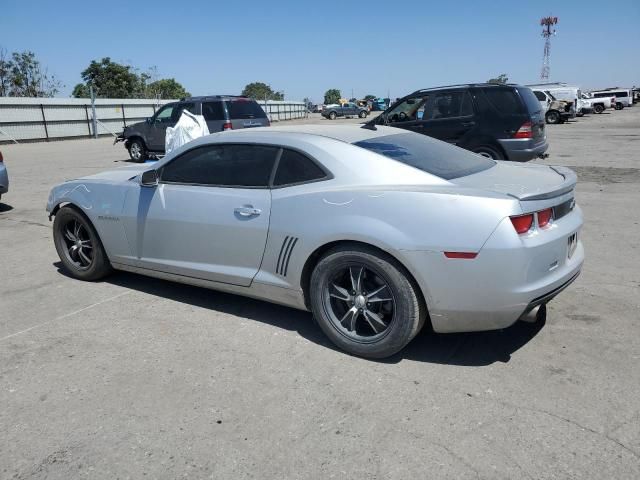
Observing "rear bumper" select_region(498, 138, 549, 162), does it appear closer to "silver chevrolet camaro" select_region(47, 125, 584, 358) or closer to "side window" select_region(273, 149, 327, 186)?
"silver chevrolet camaro" select_region(47, 125, 584, 358)

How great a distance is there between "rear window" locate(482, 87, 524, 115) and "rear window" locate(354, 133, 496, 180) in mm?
5836

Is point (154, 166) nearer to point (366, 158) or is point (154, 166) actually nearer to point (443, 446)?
point (366, 158)

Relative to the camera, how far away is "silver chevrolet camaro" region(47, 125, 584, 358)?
309 cm

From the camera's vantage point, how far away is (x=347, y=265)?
135 inches

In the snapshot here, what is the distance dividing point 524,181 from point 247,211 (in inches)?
74.4

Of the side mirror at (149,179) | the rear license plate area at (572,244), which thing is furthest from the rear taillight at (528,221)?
the side mirror at (149,179)

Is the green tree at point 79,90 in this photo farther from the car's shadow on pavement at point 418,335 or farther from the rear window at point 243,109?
the car's shadow on pavement at point 418,335

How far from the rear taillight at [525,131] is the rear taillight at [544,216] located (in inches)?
264

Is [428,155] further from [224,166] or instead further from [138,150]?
[138,150]

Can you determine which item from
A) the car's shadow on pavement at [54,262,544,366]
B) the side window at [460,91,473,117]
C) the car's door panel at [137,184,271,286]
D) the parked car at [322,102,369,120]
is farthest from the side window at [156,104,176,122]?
the parked car at [322,102,369,120]

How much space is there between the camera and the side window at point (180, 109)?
1435cm

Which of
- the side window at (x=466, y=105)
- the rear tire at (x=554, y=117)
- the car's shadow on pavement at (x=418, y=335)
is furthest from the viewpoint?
the rear tire at (x=554, y=117)

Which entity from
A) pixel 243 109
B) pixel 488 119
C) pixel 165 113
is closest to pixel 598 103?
pixel 243 109

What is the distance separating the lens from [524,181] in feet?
11.7
